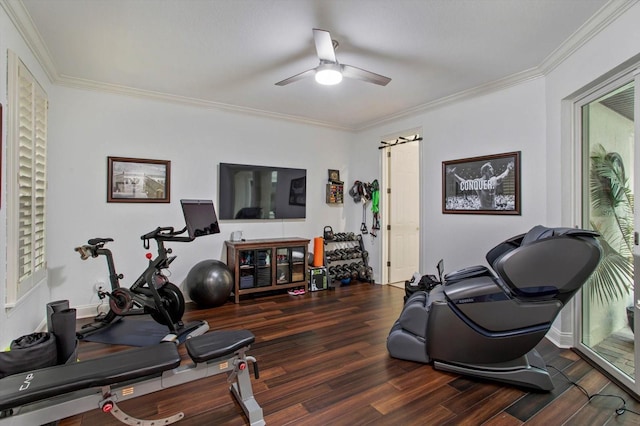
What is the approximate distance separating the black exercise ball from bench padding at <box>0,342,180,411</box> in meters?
2.23

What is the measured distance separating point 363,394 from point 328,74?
268 centimetres

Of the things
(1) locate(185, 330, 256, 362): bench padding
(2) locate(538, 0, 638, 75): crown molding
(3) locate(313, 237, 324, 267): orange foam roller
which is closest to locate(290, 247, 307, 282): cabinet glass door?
(3) locate(313, 237, 324, 267): orange foam roller

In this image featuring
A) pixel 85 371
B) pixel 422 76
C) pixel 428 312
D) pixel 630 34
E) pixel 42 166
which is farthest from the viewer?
pixel 422 76

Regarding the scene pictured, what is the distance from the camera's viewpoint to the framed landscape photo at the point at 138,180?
4.02 meters

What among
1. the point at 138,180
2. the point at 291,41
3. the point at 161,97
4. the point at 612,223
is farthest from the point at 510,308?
the point at 161,97

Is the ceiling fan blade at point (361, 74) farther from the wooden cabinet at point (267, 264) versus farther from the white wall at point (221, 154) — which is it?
the wooden cabinet at point (267, 264)

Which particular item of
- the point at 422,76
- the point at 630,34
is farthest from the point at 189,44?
the point at 630,34

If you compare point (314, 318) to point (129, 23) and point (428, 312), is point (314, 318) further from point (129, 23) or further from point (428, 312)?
point (129, 23)

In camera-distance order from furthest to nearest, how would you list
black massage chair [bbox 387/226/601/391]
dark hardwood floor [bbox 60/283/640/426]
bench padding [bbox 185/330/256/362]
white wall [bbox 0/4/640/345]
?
white wall [bbox 0/4/640/345] < black massage chair [bbox 387/226/601/391] < dark hardwood floor [bbox 60/283/640/426] < bench padding [bbox 185/330/256/362]

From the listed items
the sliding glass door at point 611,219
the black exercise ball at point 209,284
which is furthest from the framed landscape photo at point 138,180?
the sliding glass door at point 611,219

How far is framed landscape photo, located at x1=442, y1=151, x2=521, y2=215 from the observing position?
3652mm

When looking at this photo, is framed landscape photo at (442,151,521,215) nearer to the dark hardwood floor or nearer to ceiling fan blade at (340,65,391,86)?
the dark hardwood floor

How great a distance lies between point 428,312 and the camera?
2594mm

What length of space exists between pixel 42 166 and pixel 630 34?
521 centimetres
